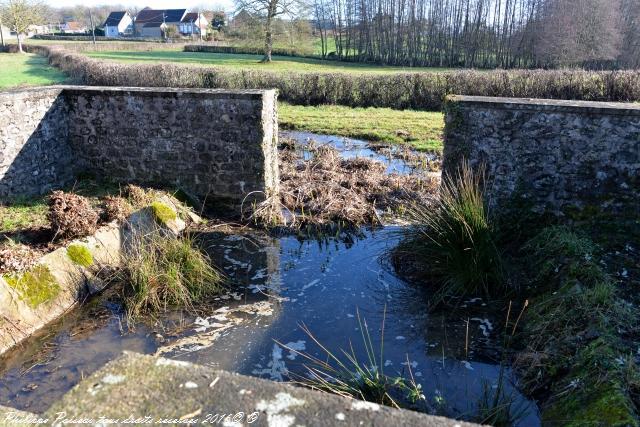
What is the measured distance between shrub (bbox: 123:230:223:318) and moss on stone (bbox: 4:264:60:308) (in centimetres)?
75

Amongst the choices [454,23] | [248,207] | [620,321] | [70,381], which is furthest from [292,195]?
[454,23]

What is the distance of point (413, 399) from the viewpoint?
3924 mm

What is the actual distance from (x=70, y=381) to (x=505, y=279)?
4.37 metres

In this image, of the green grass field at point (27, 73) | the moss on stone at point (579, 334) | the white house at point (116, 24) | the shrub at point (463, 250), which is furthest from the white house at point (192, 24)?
the moss on stone at point (579, 334)

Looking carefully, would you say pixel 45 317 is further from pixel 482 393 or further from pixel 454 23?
pixel 454 23

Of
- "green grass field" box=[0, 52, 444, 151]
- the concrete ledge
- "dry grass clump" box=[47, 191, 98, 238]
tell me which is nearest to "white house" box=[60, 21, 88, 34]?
"green grass field" box=[0, 52, 444, 151]

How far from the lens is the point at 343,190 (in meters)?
9.12

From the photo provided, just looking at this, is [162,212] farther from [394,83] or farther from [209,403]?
[394,83]

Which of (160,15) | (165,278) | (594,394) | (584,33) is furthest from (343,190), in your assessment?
(160,15)

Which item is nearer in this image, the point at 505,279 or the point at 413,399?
the point at 413,399

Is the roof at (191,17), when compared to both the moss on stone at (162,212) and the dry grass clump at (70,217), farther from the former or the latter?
the dry grass clump at (70,217)

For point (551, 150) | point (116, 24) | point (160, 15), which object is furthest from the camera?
point (116, 24)

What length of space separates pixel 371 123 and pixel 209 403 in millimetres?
15061

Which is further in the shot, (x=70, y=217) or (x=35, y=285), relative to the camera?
(x=70, y=217)
